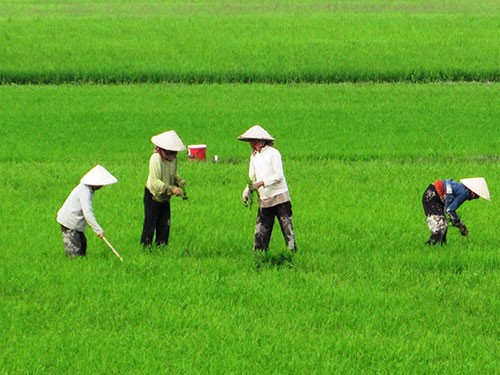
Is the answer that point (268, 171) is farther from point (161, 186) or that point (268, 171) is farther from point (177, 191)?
point (161, 186)

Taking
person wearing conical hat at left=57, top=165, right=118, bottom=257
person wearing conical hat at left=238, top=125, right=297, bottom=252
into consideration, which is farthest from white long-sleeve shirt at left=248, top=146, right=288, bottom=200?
person wearing conical hat at left=57, top=165, right=118, bottom=257

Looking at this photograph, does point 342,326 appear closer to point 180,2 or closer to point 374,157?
point 374,157

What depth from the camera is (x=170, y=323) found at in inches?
390

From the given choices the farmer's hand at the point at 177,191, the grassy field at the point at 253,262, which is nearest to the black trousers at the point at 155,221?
the grassy field at the point at 253,262

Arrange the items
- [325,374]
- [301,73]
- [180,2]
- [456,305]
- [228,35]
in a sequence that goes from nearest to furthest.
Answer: [325,374], [456,305], [301,73], [228,35], [180,2]

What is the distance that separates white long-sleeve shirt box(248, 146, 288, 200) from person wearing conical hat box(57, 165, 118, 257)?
1.50 metres

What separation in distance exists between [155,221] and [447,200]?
3053 mm

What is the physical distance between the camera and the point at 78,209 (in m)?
11.7

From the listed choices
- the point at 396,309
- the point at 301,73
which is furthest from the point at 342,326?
the point at 301,73

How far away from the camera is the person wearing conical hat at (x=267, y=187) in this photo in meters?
12.0

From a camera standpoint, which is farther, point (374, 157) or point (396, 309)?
point (374, 157)

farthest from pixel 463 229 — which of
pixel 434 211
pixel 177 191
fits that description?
pixel 177 191

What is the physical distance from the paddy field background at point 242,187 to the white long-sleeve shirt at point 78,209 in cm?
40

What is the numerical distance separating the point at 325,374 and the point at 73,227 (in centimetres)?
401
